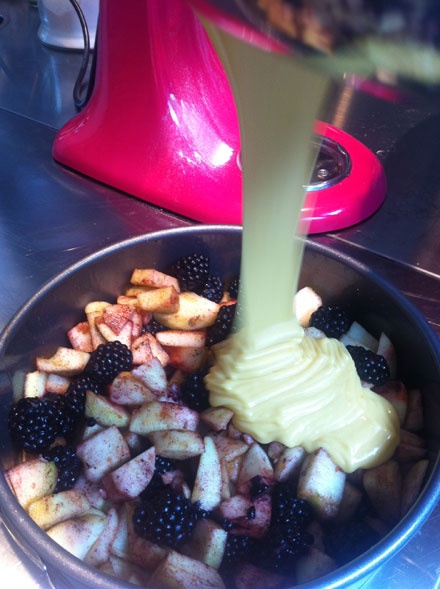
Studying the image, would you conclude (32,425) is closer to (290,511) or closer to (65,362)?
(65,362)

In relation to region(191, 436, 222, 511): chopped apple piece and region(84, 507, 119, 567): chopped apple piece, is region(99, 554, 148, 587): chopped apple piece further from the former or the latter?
region(191, 436, 222, 511): chopped apple piece

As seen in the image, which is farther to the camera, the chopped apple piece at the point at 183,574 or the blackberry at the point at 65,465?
the blackberry at the point at 65,465

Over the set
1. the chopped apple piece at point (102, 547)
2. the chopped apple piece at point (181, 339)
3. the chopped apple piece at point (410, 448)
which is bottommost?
the chopped apple piece at point (102, 547)

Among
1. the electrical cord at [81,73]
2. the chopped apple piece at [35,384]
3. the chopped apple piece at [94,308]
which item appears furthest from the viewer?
the electrical cord at [81,73]

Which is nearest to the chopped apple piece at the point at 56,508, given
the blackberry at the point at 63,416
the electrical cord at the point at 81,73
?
the blackberry at the point at 63,416

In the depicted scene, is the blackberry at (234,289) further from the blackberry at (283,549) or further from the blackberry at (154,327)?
the blackberry at (283,549)

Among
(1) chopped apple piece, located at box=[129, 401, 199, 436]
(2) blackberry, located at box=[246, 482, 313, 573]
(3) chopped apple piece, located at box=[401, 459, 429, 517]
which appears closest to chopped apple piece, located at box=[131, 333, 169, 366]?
(1) chopped apple piece, located at box=[129, 401, 199, 436]
